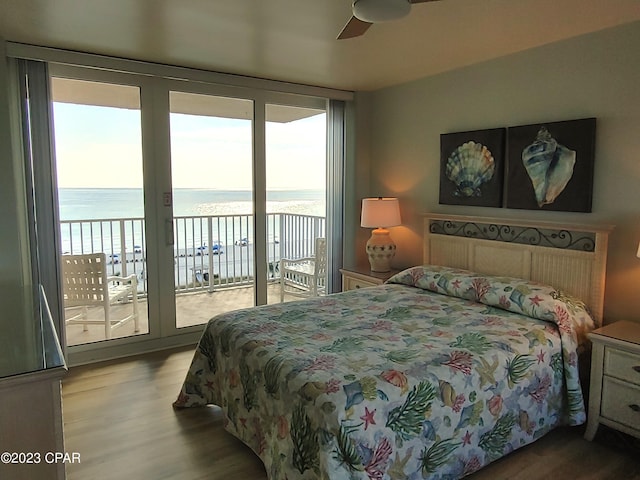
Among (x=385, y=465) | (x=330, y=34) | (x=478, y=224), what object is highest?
(x=330, y=34)

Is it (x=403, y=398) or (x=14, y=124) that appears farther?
(x=14, y=124)

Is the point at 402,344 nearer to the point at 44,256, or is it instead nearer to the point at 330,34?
the point at 330,34

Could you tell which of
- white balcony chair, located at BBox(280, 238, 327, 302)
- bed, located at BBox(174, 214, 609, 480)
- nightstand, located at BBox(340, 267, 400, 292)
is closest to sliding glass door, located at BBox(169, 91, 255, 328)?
white balcony chair, located at BBox(280, 238, 327, 302)

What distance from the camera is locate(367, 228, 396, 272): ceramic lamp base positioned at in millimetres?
4254

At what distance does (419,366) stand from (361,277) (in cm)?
216

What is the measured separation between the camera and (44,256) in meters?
3.35

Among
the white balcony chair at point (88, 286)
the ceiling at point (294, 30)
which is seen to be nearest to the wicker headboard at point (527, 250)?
the ceiling at point (294, 30)

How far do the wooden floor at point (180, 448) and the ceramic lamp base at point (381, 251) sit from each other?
1.99 metres

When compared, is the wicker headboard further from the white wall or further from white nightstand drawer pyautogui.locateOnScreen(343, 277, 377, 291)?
white nightstand drawer pyautogui.locateOnScreen(343, 277, 377, 291)

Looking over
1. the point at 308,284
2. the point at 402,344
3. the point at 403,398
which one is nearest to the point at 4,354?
the point at 403,398

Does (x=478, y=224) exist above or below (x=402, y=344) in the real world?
above

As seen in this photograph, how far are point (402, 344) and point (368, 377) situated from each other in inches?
17.6

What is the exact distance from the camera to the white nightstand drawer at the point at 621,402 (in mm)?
2375

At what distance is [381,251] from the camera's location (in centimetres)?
425
